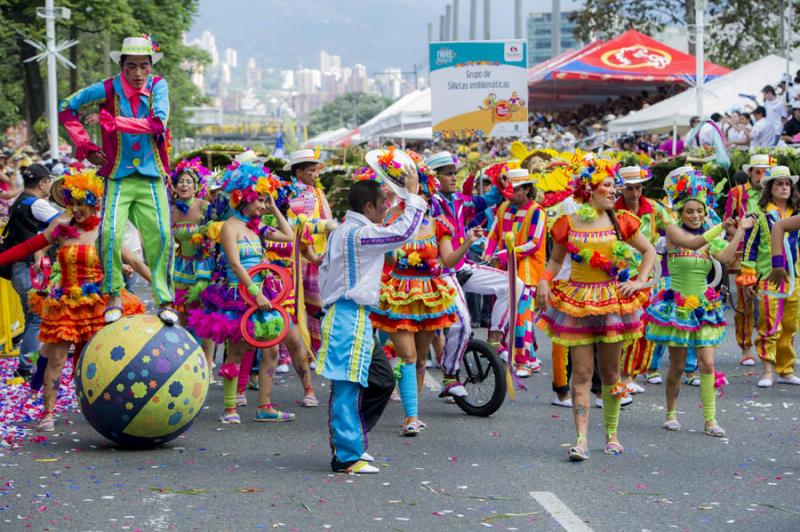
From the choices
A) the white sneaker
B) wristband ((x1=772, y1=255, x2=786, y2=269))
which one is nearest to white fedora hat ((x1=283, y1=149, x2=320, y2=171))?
the white sneaker

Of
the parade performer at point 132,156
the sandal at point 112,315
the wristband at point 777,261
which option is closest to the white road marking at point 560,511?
the parade performer at point 132,156

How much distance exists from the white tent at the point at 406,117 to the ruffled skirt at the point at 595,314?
33363 mm

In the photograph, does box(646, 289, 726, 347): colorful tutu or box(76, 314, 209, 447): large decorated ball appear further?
box(646, 289, 726, 347): colorful tutu

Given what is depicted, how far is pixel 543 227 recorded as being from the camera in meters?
12.1

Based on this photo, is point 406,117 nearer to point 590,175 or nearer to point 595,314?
point 590,175

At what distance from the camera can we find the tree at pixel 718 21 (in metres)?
51.0

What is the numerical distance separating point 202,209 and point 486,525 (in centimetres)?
565

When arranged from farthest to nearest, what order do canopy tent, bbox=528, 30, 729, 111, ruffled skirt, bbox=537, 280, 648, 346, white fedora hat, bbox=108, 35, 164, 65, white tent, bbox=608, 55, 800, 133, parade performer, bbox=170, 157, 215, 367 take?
canopy tent, bbox=528, 30, 729, 111, white tent, bbox=608, 55, 800, 133, parade performer, bbox=170, 157, 215, 367, white fedora hat, bbox=108, 35, 164, 65, ruffled skirt, bbox=537, 280, 648, 346

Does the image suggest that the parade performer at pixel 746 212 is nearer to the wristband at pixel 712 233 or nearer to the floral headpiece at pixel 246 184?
the wristband at pixel 712 233

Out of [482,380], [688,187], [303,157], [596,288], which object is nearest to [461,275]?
[482,380]

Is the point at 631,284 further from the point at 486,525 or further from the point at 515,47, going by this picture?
the point at 515,47

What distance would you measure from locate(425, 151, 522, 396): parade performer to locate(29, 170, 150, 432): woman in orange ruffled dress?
238 centimetres

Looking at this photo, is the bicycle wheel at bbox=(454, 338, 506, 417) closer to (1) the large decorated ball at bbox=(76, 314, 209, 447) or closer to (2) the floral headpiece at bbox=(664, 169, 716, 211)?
(2) the floral headpiece at bbox=(664, 169, 716, 211)

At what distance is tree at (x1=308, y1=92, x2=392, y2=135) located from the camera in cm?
17529
